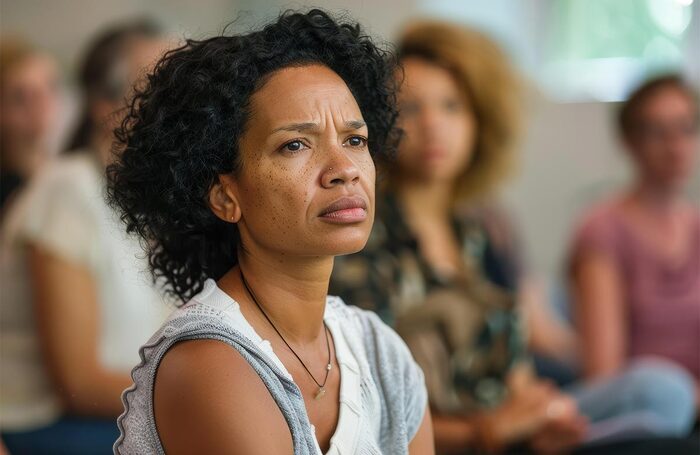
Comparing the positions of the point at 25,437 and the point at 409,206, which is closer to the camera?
the point at 25,437

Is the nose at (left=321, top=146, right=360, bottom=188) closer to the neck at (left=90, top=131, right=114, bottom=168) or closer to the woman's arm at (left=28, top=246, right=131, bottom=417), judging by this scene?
the woman's arm at (left=28, top=246, right=131, bottom=417)

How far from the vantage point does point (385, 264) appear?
1.93 metres

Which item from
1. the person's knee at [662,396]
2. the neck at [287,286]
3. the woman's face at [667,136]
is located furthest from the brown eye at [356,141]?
the woman's face at [667,136]

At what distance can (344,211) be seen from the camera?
3.17 ft

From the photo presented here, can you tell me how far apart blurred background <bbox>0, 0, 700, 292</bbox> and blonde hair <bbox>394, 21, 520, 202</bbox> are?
135 cm

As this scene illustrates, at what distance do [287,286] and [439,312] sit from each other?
958 mm

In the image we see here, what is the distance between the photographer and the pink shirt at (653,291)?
8.09 ft

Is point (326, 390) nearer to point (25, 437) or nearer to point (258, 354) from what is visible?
point (258, 354)

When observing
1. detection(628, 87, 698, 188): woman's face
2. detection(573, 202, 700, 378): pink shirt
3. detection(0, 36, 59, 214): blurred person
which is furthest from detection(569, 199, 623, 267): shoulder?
detection(0, 36, 59, 214): blurred person

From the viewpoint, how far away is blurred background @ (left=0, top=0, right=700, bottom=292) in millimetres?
3518

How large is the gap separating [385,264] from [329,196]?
977 millimetres

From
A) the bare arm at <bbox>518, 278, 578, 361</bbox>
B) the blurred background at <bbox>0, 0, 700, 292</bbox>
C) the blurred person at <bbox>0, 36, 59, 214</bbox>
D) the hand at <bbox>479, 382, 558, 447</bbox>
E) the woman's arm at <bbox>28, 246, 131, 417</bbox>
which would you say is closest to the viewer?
the woman's arm at <bbox>28, 246, 131, 417</bbox>

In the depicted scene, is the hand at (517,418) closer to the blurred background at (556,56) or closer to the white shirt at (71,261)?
the white shirt at (71,261)

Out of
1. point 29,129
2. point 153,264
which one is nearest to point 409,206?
point 153,264
